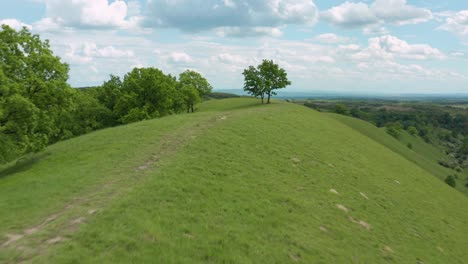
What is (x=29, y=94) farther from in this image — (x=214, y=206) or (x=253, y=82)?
(x=253, y=82)

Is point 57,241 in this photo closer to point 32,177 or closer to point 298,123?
point 32,177

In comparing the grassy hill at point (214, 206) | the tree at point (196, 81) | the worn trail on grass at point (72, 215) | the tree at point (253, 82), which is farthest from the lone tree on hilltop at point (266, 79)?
the worn trail on grass at point (72, 215)

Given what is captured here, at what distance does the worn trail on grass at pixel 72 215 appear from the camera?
10859 mm

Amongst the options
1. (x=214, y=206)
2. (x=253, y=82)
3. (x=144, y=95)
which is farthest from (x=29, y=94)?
(x=253, y=82)

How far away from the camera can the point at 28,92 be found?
26.5 m

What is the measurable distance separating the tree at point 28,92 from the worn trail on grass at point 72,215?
39.4 ft

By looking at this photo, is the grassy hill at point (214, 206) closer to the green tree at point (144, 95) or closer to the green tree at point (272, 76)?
the green tree at point (144, 95)

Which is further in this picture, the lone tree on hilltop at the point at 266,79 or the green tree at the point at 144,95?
the lone tree on hilltop at the point at 266,79

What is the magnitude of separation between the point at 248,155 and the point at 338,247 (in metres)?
11.8

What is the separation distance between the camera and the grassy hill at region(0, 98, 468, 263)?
38.0 ft

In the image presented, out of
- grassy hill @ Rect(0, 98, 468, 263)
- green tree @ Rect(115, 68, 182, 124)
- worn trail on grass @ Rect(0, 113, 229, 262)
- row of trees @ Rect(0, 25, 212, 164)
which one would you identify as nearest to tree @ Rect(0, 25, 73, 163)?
row of trees @ Rect(0, 25, 212, 164)

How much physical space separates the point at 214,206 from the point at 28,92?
23005 millimetres

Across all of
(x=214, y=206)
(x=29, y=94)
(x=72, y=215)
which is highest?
(x=29, y=94)

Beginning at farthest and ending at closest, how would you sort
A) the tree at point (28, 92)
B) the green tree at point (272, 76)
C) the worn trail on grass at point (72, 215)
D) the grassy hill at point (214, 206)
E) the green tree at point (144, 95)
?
the green tree at point (272, 76) → the green tree at point (144, 95) → the tree at point (28, 92) → the grassy hill at point (214, 206) → the worn trail on grass at point (72, 215)
